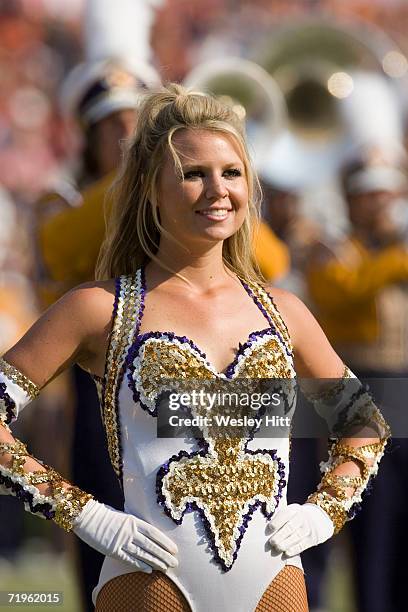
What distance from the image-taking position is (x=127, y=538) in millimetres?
2750

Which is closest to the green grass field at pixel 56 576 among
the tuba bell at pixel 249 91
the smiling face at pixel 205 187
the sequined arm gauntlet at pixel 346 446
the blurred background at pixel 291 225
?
the blurred background at pixel 291 225

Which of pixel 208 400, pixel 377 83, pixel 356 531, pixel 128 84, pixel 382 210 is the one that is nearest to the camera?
pixel 208 400

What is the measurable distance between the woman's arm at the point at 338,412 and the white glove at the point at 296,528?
0.07 meters

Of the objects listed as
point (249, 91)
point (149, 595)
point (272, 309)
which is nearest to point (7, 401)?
point (149, 595)

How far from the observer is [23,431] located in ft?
25.1

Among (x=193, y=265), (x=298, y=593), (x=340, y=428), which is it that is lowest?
(x=298, y=593)

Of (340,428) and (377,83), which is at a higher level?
(377,83)

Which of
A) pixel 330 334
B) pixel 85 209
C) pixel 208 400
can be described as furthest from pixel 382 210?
pixel 208 400

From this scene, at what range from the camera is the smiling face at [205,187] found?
2.89m

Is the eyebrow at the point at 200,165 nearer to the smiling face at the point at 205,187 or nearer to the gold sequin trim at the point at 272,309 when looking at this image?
the smiling face at the point at 205,187

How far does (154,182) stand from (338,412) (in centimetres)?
61

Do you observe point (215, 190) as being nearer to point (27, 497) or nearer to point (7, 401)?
point (7, 401)

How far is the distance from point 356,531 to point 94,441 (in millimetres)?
1400

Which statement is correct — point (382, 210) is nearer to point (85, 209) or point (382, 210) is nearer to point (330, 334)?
point (330, 334)
